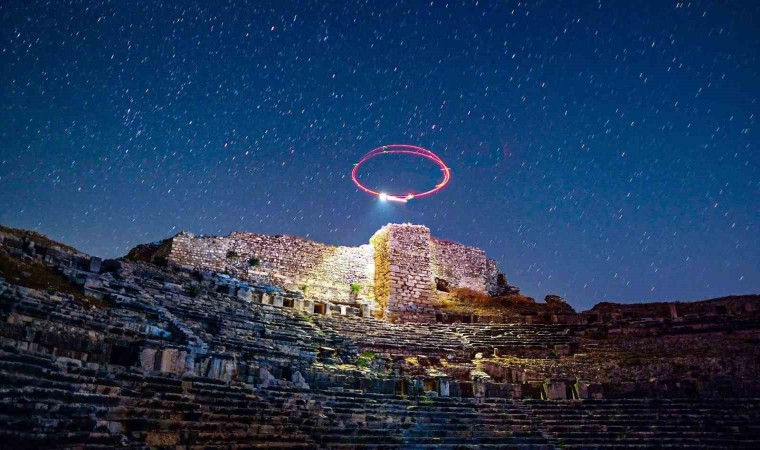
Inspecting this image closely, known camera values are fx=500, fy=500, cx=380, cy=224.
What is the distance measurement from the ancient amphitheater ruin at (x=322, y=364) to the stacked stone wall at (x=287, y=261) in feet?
0.38

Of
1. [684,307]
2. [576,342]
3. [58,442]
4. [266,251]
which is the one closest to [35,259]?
[58,442]

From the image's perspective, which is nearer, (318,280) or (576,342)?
(576,342)

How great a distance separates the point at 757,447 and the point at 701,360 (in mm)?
5277

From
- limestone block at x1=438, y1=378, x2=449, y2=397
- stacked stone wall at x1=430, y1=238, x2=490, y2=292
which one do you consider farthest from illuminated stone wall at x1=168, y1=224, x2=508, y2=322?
limestone block at x1=438, y1=378, x2=449, y2=397

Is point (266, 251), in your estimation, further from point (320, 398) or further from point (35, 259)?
point (320, 398)

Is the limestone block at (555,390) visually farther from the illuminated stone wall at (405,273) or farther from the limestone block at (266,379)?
the illuminated stone wall at (405,273)

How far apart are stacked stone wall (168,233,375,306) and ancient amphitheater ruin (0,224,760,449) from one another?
0.38ft

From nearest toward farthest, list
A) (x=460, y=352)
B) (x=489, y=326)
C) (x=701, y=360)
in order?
(x=701, y=360)
(x=460, y=352)
(x=489, y=326)

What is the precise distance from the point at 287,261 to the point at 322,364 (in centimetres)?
1141

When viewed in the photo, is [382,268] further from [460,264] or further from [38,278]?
[38,278]

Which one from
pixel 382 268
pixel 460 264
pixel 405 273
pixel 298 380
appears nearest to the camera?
pixel 298 380

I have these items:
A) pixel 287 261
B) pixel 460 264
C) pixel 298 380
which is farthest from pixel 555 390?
pixel 460 264

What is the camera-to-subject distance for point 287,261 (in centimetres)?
2338

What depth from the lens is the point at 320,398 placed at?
32.9ft
